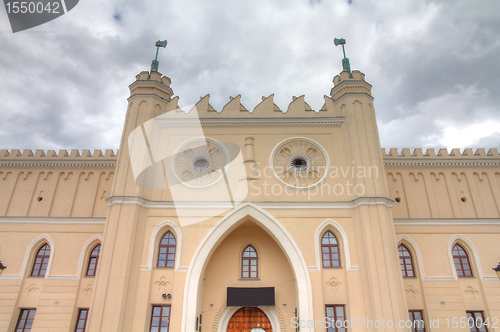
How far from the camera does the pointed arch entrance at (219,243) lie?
14672 millimetres

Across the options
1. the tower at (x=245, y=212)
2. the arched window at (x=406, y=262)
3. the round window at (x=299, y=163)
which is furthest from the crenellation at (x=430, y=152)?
the round window at (x=299, y=163)

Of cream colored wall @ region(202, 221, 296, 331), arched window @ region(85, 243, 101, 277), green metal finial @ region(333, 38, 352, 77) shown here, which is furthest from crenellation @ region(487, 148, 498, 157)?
arched window @ region(85, 243, 101, 277)

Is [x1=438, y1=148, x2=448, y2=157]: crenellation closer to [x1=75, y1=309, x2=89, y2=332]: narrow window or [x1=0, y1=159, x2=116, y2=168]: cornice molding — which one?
[x1=0, y1=159, x2=116, y2=168]: cornice molding

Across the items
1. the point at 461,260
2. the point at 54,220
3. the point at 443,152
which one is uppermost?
the point at 443,152

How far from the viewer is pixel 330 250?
15984 mm

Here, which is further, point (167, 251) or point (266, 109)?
point (266, 109)

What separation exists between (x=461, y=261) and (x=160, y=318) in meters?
14.8

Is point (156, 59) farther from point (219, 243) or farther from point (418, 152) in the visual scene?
point (418, 152)

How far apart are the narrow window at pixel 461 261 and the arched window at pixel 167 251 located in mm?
14013

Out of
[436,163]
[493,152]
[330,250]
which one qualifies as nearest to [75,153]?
[330,250]

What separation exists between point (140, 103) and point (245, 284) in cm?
1083

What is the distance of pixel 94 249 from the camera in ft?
59.7

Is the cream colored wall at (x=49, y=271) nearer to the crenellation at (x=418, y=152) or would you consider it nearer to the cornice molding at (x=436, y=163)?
the cornice molding at (x=436, y=163)

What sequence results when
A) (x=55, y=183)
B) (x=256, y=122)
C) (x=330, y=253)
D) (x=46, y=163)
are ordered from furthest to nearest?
(x=46, y=163)
(x=55, y=183)
(x=256, y=122)
(x=330, y=253)
